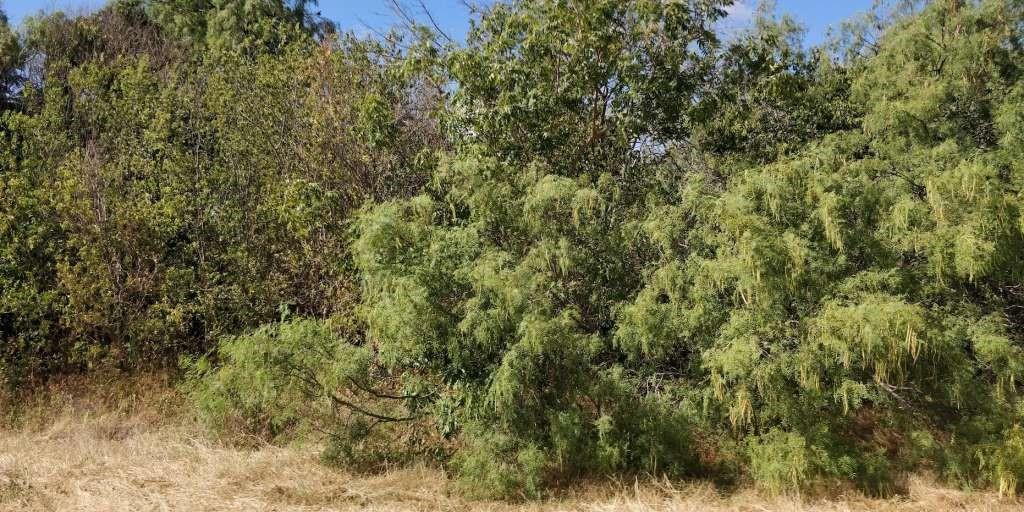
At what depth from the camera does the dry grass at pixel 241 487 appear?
550 cm

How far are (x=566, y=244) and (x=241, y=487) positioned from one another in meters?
3.39

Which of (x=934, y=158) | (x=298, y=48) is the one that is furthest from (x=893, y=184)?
(x=298, y=48)

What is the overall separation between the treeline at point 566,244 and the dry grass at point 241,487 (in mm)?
223

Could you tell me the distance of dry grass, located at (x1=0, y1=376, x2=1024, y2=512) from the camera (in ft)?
18.0

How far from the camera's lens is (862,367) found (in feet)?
17.4

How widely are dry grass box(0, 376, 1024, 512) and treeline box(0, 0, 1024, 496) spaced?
0.22m

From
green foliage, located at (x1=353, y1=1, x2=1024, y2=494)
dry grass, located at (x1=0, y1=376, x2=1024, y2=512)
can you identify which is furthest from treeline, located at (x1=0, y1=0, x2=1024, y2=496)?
dry grass, located at (x1=0, y1=376, x2=1024, y2=512)

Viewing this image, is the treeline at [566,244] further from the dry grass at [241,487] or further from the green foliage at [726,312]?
the dry grass at [241,487]

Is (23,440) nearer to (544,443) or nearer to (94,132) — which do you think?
(94,132)

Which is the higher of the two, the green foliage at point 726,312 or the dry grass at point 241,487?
the green foliage at point 726,312

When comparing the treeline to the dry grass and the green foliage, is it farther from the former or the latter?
the dry grass

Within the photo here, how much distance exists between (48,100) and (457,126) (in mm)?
6441

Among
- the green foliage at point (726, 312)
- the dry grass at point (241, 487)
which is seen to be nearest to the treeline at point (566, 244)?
the green foliage at point (726, 312)

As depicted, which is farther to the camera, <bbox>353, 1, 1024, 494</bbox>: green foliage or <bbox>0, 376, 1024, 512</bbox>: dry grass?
<bbox>0, 376, 1024, 512</bbox>: dry grass
